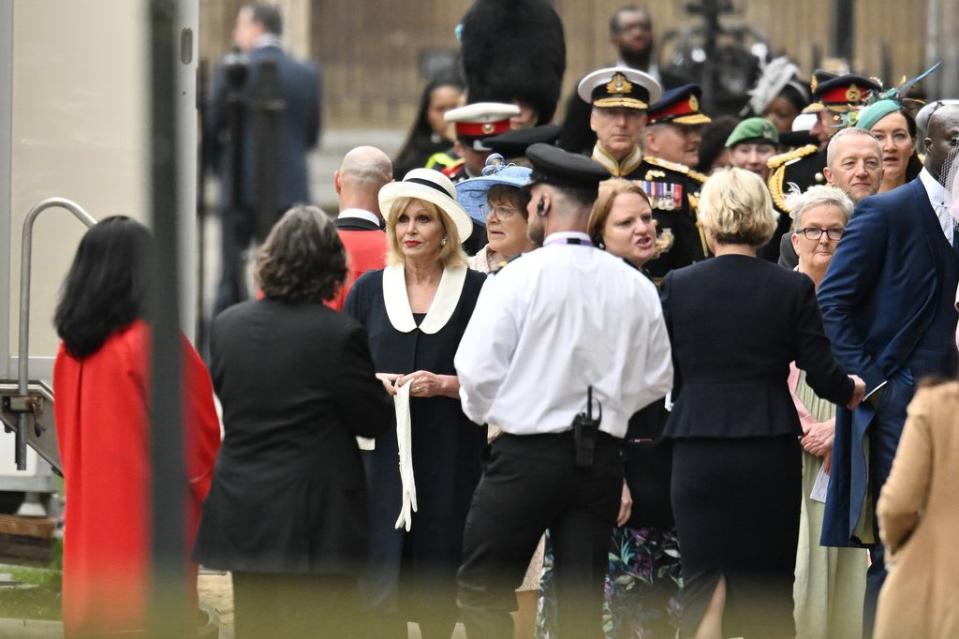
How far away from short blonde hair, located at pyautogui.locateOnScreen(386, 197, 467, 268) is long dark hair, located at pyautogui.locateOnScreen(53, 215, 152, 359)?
955mm

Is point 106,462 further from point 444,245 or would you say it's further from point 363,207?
point 363,207

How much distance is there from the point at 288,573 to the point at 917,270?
91.8 inches

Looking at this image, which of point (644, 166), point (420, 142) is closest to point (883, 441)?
point (644, 166)

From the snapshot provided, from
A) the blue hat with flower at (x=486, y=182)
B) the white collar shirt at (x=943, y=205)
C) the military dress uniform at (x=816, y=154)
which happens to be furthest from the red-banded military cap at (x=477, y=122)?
the white collar shirt at (x=943, y=205)

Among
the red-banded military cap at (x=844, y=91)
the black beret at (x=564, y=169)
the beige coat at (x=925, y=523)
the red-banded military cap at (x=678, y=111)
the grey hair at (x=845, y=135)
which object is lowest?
the beige coat at (x=925, y=523)

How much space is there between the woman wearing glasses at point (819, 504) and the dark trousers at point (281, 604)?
2.01 m

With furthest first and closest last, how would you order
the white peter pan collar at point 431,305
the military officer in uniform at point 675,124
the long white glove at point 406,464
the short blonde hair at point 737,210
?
the military officer in uniform at point 675,124 → the white peter pan collar at point 431,305 → the long white glove at point 406,464 → the short blonde hair at point 737,210

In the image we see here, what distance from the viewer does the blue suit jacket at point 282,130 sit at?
1323cm

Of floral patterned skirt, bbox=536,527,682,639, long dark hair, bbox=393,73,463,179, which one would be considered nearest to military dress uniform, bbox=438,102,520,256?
long dark hair, bbox=393,73,463,179

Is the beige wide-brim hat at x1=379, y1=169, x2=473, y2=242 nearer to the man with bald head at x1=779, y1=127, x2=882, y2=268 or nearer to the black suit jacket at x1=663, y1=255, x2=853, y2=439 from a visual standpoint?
the black suit jacket at x1=663, y1=255, x2=853, y2=439

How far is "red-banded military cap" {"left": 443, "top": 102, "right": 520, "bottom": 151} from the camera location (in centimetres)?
925

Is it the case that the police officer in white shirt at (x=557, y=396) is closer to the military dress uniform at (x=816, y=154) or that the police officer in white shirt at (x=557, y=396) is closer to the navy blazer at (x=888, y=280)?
the navy blazer at (x=888, y=280)

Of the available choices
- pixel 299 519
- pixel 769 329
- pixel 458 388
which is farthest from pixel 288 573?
pixel 769 329

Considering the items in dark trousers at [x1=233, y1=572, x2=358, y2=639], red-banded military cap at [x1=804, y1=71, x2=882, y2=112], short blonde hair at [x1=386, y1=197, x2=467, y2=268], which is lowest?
dark trousers at [x1=233, y1=572, x2=358, y2=639]
